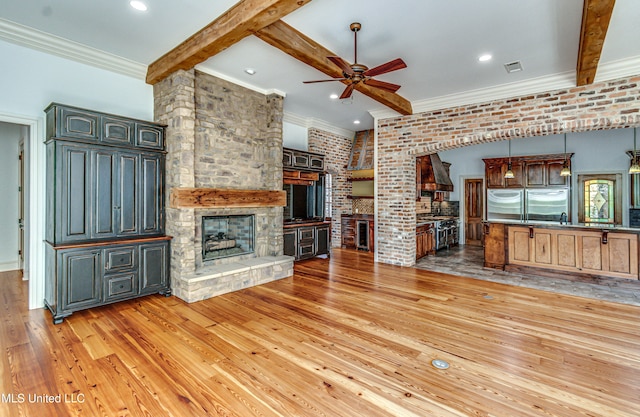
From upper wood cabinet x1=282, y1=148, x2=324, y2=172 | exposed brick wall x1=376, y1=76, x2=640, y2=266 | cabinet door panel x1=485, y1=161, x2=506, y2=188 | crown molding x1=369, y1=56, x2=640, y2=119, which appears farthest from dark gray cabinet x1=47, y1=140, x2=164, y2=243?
cabinet door panel x1=485, y1=161, x2=506, y2=188

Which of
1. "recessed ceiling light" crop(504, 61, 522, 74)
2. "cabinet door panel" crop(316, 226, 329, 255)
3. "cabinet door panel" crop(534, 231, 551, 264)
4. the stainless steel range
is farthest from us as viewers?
the stainless steel range

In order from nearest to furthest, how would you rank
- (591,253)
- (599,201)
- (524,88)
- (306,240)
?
1. (524,88)
2. (591,253)
3. (306,240)
4. (599,201)

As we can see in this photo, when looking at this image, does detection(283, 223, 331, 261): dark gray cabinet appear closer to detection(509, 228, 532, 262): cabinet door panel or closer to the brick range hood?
the brick range hood

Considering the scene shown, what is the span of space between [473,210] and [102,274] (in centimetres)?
926

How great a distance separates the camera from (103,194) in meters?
3.78

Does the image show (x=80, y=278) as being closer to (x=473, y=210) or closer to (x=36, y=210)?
(x=36, y=210)

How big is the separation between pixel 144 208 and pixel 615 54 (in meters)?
6.55

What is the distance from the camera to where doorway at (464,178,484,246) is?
9.17 metres

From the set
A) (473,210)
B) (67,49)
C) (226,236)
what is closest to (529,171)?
(473,210)

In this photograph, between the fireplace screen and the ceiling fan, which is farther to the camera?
the fireplace screen

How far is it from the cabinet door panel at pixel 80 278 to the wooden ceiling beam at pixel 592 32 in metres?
5.61

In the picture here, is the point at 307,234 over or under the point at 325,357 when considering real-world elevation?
over

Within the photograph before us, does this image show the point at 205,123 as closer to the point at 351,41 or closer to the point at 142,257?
the point at 142,257

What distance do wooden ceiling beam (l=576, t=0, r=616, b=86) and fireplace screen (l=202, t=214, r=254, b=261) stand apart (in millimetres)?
4846
